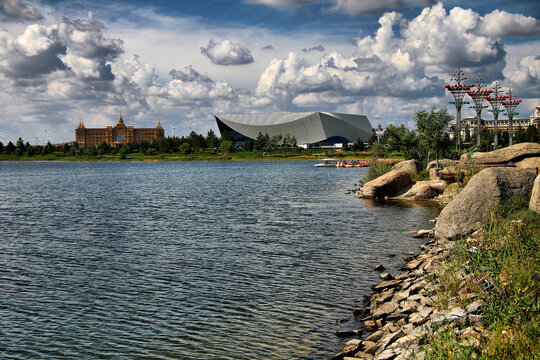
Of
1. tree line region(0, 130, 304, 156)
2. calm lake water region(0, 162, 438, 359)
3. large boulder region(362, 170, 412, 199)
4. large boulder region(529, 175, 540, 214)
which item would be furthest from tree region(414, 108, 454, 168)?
tree line region(0, 130, 304, 156)

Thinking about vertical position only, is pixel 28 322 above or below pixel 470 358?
below

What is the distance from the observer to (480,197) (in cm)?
1655

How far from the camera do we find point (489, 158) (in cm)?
2712

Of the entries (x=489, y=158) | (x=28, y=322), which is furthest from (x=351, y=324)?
(x=489, y=158)

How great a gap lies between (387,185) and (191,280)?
25.2 m

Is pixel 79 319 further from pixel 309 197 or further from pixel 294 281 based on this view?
pixel 309 197

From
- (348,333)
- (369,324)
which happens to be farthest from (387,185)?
(348,333)

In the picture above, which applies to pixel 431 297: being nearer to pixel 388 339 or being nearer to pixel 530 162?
pixel 388 339

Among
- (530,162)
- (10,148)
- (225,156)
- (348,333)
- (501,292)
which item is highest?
(10,148)

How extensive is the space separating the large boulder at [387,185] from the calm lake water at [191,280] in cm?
660

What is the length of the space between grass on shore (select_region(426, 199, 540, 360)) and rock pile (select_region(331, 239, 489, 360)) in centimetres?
24

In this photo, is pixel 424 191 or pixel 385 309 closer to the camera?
pixel 385 309

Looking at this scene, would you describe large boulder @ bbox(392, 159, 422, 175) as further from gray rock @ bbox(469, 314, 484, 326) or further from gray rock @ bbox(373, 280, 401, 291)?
gray rock @ bbox(469, 314, 484, 326)

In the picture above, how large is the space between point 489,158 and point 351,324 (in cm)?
1967
